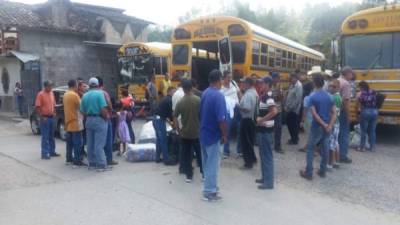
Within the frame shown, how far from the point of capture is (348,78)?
8891 mm

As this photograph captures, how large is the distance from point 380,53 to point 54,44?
16719 millimetres

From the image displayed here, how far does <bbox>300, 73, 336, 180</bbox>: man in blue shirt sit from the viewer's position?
280 inches

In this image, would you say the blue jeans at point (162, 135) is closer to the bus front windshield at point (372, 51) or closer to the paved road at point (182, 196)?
the paved road at point (182, 196)

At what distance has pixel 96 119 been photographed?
7.70m

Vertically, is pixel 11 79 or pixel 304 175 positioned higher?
pixel 11 79

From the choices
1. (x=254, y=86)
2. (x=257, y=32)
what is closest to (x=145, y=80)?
(x=257, y=32)

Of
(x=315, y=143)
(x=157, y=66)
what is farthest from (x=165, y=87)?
(x=157, y=66)

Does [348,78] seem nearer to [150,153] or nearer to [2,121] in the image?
[150,153]

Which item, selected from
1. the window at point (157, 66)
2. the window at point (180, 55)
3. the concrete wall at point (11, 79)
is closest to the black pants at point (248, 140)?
the window at point (180, 55)

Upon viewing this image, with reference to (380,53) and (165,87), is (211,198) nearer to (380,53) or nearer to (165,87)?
(165,87)

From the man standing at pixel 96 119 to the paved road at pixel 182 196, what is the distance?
16.0 inches

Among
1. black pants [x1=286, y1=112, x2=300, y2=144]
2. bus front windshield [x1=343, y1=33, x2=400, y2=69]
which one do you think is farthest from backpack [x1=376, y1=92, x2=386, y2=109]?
black pants [x1=286, y1=112, x2=300, y2=144]

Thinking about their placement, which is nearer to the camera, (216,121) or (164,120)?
(216,121)

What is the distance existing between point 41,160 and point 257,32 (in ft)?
21.7
